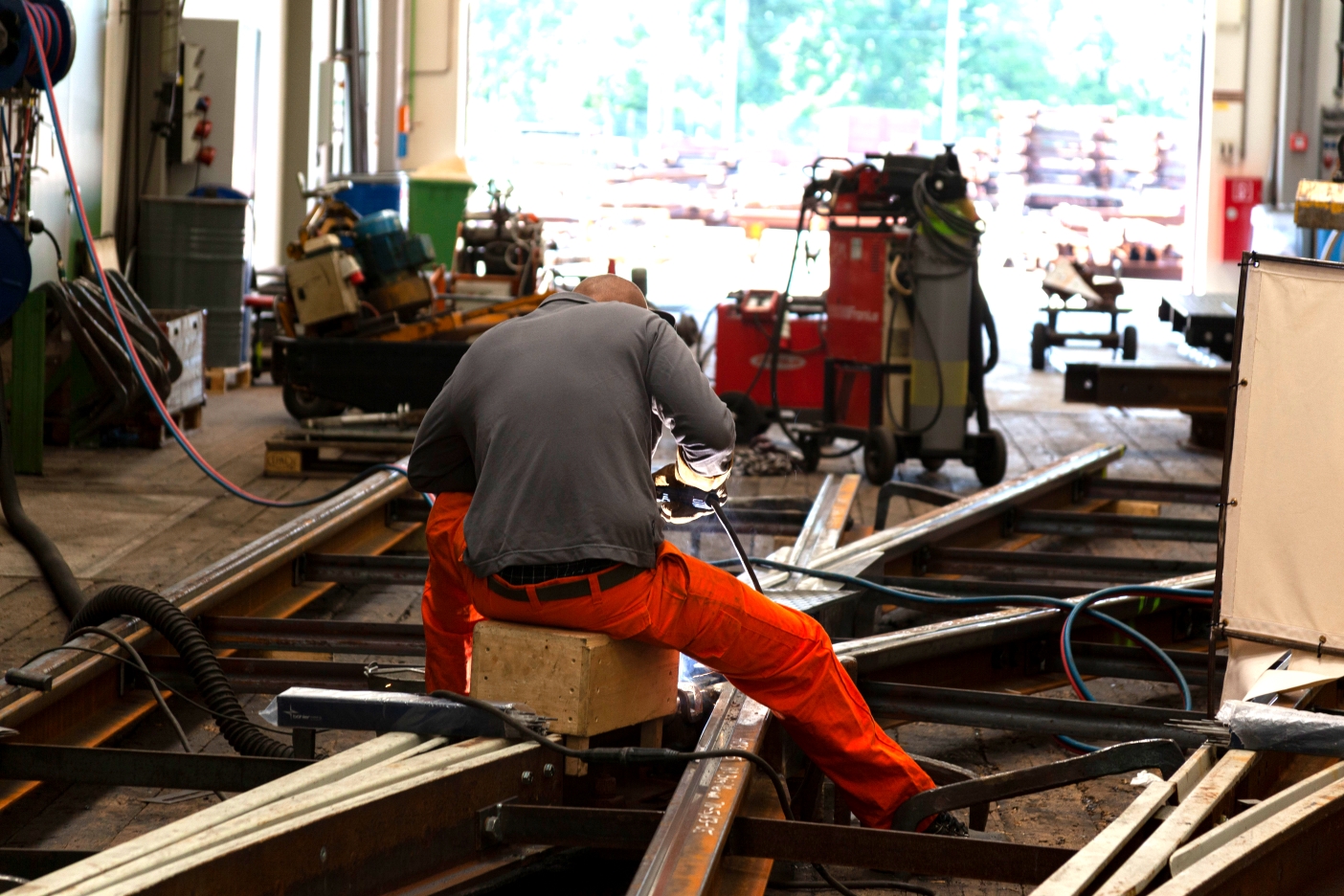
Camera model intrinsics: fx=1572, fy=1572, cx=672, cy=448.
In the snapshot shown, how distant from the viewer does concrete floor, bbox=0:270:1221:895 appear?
376 cm

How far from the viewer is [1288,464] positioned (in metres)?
3.80

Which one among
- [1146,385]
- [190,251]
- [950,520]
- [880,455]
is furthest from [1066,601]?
[190,251]

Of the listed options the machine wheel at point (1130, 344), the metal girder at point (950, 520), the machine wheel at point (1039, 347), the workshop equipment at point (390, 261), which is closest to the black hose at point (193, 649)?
the metal girder at point (950, 520)

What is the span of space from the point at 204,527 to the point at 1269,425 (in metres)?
4.66

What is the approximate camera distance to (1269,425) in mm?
3830

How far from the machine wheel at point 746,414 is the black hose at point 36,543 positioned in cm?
433

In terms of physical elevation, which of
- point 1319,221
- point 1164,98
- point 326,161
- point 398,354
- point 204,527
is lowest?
point 204,527

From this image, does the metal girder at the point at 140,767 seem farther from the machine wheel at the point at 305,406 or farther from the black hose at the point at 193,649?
the machine wheel at the point at 305,406

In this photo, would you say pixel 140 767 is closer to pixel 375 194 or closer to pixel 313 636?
pixel 313 636

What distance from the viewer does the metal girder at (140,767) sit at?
313 centimetres

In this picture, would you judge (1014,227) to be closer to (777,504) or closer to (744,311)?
(744,311)

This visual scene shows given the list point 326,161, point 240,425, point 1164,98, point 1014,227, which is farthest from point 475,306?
point 1164,98

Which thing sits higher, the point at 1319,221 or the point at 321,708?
the point at 1319,221

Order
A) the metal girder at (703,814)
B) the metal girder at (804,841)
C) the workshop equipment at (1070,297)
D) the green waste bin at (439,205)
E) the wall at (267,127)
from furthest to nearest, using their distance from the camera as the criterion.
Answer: the green waste bin at (439,205)
the workshop equipment at (1070,297)
the wall at (267,127)
the metal girder at (804,841)
the metal girder at (703,814)
